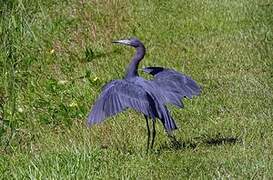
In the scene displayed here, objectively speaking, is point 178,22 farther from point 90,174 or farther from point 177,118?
point 90,174

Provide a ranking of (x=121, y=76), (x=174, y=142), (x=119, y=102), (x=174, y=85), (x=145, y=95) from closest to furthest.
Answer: (x=119, y=102), (x=145, y=95), (x=174, y=85), (x=174, y=142), (x=121, y=76)

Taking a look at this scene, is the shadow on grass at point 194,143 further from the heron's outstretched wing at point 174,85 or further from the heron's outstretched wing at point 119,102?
the heron's outstretched wing at point 119,102

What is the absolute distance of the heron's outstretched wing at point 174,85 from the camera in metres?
5.70

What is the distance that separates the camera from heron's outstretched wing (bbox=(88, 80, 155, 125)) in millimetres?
5230

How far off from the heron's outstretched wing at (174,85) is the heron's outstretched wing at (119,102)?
0.30 metres

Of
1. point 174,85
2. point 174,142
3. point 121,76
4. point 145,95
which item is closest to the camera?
point 145,95

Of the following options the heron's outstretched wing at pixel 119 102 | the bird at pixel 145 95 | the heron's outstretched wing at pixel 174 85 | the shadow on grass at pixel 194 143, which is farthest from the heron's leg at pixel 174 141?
the heron's outstretched wing at pixel 119 102

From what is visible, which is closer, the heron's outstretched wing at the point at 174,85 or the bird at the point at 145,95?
the bird at the point at 145,95

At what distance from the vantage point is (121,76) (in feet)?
28.4

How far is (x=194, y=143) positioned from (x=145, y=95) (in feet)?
2.69

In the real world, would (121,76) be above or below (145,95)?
below

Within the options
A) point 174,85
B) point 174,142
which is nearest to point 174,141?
point 174,142

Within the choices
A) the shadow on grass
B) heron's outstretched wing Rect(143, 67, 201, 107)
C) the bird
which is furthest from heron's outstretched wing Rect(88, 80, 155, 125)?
the shadow on grass

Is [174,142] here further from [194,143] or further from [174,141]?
[194,143]
